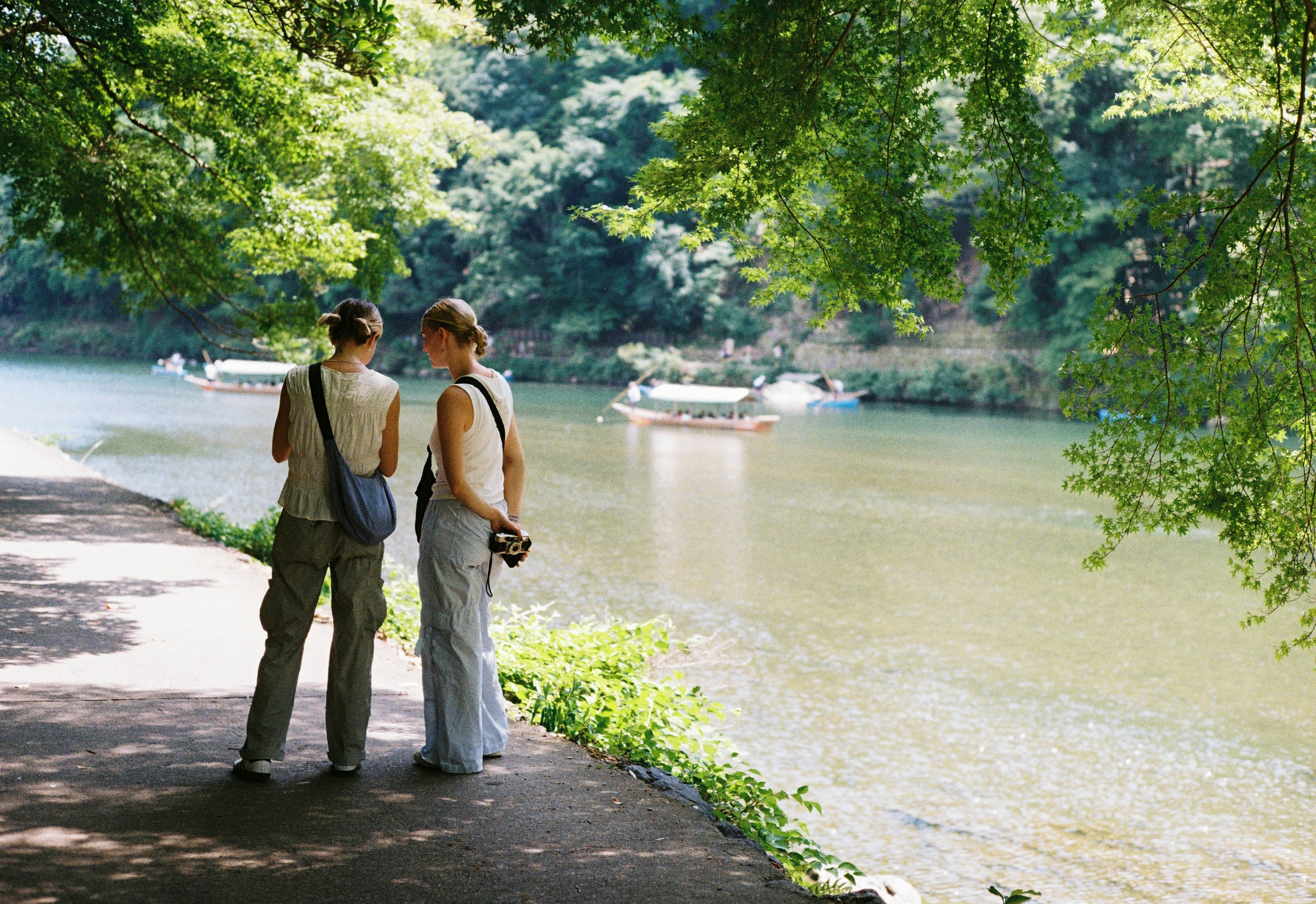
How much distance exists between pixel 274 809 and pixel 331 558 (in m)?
0.91

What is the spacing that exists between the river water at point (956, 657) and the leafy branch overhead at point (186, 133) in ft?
14.9

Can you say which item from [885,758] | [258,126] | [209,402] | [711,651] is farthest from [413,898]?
[209,402]

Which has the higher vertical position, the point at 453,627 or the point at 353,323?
the point at 353,323

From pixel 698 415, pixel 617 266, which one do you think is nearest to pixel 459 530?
pixel 698 415

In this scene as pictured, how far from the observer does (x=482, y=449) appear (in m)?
4.58

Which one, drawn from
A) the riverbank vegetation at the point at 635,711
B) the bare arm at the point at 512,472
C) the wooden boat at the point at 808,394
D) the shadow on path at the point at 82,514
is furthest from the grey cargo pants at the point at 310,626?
the wooden boat at the point at 808,394

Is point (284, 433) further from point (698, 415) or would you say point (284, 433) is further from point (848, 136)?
point (698, 415)

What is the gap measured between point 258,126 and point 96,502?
4765 mm

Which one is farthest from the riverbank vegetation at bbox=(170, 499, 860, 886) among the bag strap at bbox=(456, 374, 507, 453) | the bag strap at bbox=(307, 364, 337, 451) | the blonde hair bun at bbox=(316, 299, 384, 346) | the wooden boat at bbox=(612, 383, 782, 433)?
the wooden boat at bbox=(612, 383, 782, 433)

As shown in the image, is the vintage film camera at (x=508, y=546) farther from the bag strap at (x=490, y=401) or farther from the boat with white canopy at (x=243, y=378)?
the boat with white canopy at (x=243, y=378)

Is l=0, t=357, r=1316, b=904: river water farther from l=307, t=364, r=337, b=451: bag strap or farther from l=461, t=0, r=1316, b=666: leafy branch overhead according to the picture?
l=307, t=364, r=337, b=451: bag strap

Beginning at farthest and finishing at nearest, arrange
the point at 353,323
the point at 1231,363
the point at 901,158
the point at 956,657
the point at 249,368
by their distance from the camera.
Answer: the point at 249,368 → the point at 956,657 → the point at 901,158 → the point at 1231,363 → the point at 353,323

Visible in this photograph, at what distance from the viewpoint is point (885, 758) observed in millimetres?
9391

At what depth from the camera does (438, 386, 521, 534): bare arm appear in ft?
14.6
